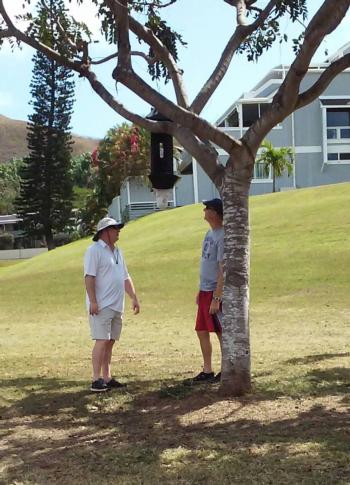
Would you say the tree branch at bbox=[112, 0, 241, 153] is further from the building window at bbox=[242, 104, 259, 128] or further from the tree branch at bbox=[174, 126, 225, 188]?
the building window at bbox=[242, 104, 259, 128]

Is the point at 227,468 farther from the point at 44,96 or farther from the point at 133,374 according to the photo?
Result: the point at 44,96

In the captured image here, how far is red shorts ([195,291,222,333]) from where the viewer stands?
20.5ft

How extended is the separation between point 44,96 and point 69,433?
163 feet

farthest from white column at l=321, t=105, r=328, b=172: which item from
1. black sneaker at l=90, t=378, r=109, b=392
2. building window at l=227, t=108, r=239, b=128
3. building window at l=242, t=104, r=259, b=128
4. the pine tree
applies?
black sneaker at l=90, t=378, r=109, b=392

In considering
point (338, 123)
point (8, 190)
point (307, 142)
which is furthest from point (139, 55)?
point (8, 190)

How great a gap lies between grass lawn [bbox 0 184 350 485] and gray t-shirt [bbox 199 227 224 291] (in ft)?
3.24

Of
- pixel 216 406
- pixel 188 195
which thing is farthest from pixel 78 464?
pixel 188 195

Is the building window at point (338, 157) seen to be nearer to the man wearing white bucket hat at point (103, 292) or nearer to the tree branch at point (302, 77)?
the man wearing white bucket hat at point (103, 292)

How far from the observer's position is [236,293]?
5.65m

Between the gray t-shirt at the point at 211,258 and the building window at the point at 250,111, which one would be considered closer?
the gray t-shirt at the point at 211,258

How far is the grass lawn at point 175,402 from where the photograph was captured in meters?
4.14

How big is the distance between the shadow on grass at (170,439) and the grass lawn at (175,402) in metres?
0.01

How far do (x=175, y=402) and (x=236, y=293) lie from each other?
1084 mm

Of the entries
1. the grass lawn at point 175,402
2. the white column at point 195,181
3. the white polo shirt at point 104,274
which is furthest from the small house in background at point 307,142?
the white polo shirt at point 104,274
